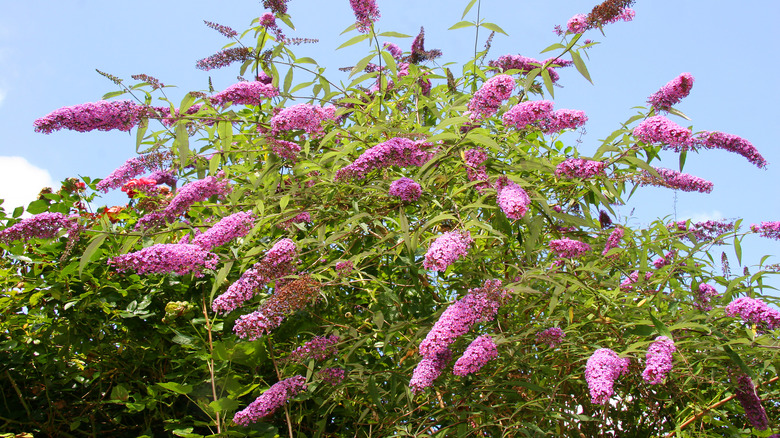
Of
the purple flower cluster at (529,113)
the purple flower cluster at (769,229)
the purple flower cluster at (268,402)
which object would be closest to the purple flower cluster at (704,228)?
the purple flower cluster at (769,229)

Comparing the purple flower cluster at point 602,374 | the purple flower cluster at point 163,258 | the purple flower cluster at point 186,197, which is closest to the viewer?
the purple flower cluster at point 602,374

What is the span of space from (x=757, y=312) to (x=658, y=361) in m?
0.44

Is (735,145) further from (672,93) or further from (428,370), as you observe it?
(428,370)

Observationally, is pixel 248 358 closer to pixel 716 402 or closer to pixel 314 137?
pixel 314 137

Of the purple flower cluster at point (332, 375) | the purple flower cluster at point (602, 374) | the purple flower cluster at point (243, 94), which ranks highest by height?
the purple flower cluster at point (243, 94)

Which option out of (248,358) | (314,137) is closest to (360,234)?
(314,137)

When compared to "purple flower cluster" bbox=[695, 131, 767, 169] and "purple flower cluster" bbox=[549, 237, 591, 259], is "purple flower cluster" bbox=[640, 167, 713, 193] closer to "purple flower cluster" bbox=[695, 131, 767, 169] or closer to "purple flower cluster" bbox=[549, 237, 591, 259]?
"purple flower cluster" bbox=[695, 131, 767, 169]

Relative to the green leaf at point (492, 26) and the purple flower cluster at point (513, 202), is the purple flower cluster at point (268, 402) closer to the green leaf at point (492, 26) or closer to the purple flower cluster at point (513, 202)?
the purple flower cluster at point (513, 202)

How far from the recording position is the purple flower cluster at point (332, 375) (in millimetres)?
2020

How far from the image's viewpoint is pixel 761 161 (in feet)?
7.94

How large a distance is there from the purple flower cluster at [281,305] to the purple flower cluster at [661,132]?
1.27 m

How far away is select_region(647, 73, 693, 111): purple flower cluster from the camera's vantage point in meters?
2.21

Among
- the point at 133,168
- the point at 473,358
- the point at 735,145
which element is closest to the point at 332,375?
the point at 473,358

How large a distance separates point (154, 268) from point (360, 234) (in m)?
0.74
